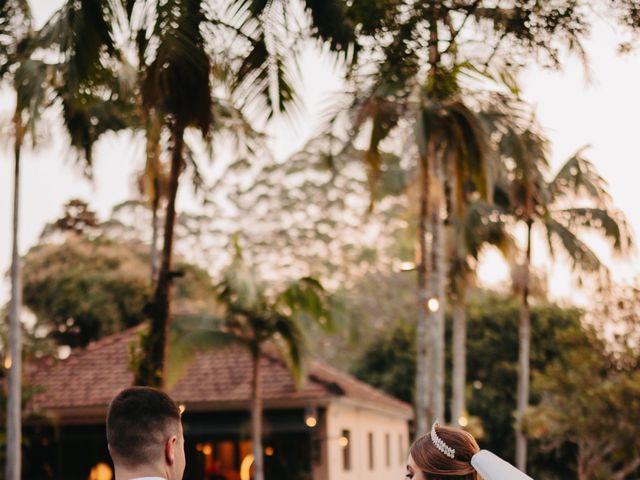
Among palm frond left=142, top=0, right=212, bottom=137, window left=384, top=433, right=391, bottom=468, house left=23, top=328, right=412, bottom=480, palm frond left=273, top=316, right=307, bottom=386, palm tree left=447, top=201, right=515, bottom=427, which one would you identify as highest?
Answer: palm frond left=142, top=0, right=212, bottom=137

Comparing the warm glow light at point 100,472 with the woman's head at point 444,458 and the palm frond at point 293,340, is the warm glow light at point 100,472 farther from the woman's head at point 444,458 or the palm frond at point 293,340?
the woman's head at point 444,458

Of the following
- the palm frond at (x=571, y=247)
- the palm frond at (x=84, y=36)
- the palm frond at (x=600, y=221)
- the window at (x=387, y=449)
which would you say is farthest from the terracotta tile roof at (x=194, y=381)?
the palm frond at (x=84, y=36)

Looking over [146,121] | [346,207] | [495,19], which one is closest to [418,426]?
[146,121]

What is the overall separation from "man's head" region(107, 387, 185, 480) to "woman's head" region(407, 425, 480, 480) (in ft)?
3.68

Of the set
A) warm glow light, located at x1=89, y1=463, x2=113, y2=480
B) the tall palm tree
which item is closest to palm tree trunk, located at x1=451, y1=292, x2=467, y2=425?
warm glow light, located at x1=89, y1=463, x2=113, y2=480

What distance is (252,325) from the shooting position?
26.8 meters

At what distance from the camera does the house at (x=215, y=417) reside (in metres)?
30.2

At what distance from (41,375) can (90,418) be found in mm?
2906

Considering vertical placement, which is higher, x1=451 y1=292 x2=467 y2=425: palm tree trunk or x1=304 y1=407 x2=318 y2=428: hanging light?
x1=451 y1=292 x2=467 y2=425: palm tree trunk

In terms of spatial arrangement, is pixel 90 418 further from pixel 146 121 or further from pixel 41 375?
pixel 146 121

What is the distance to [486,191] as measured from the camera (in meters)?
19.8

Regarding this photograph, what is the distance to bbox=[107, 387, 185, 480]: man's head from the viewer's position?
13.1 ft

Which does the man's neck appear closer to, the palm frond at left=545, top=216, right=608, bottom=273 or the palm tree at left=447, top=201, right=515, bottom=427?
the palm tree at left=447, top=201, right=515, bottom=427

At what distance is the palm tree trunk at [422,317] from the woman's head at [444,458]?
16.8 meters
